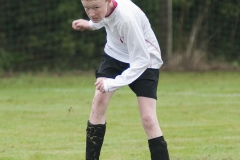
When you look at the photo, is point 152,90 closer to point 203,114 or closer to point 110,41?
point 110,41

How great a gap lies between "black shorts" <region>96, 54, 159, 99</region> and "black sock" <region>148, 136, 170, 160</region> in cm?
32

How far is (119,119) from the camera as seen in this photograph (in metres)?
8.52

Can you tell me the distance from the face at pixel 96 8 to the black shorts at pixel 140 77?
1.89ft

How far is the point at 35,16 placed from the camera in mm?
15031

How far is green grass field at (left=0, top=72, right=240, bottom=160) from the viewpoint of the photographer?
641cm

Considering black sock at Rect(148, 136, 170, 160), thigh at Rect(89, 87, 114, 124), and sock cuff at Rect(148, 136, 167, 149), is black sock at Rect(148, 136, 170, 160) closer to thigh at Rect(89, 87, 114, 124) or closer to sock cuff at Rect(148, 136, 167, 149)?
sock cuff at Rect(148, 136, 167, 149)

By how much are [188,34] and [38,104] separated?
23.2 ft

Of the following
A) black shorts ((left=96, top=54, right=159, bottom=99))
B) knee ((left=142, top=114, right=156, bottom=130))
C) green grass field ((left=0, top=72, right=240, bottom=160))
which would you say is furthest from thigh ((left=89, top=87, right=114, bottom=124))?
green grass field ((left=0, top=72, right=240, bottom=160))

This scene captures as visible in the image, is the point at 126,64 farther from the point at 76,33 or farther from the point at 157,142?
the point at 76,33

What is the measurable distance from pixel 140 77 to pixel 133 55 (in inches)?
13.0

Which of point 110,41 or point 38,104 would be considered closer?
point 110,41

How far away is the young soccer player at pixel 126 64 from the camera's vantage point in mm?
4723

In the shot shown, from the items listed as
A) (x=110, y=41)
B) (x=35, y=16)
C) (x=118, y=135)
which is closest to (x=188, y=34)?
(x=35, y=16)

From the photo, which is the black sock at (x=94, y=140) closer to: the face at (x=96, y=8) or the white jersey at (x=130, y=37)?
the white jersey at (x=130, y=37)
